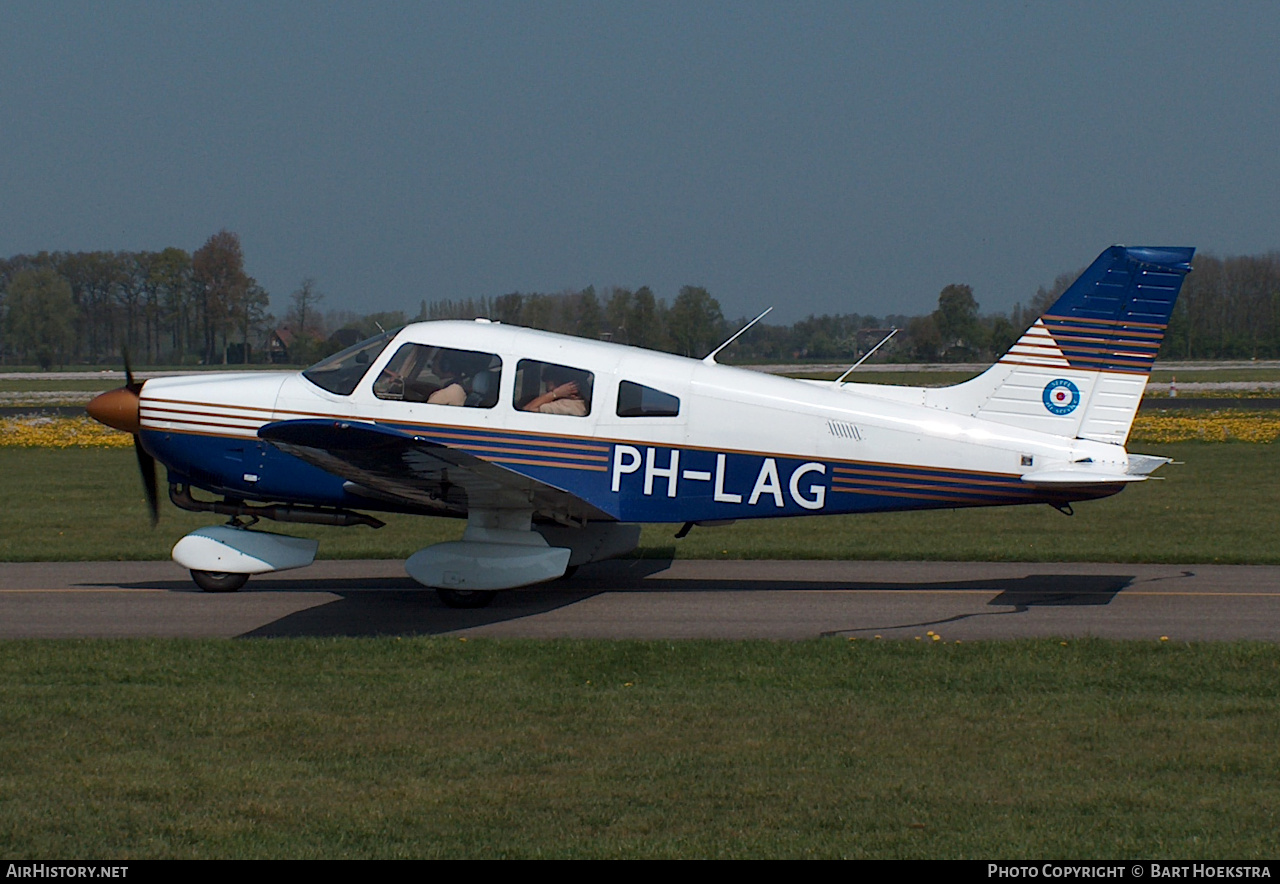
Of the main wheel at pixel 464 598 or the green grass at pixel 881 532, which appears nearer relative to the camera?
the main wheel at pixel 464 598

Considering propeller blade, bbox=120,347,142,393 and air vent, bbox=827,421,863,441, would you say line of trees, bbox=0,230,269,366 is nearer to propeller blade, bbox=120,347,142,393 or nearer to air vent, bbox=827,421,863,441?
propeller blade, bbox=120,347,142,393

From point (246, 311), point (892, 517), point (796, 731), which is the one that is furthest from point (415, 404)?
point (246, 311)

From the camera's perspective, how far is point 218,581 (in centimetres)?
1107

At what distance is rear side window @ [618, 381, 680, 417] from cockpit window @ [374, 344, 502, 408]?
1.11 meters

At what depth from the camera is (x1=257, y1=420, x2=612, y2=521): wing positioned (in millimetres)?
8477

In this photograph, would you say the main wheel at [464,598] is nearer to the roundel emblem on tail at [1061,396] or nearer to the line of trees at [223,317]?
the roundel emblem on tail at [1061,396]

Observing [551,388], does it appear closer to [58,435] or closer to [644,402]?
[644,402]

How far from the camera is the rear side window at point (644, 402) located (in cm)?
1027

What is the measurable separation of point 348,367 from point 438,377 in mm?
831

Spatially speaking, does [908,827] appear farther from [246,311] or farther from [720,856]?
[246,311]

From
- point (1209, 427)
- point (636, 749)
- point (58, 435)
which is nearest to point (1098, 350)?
point (636, 749)

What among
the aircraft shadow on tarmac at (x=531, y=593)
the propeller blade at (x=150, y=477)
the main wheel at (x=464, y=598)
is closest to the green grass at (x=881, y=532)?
the aircraft shadow on tarmac at (x=531, y=593)

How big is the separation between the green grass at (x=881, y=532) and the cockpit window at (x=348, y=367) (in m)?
3.07

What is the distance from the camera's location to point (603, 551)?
1140 cm
